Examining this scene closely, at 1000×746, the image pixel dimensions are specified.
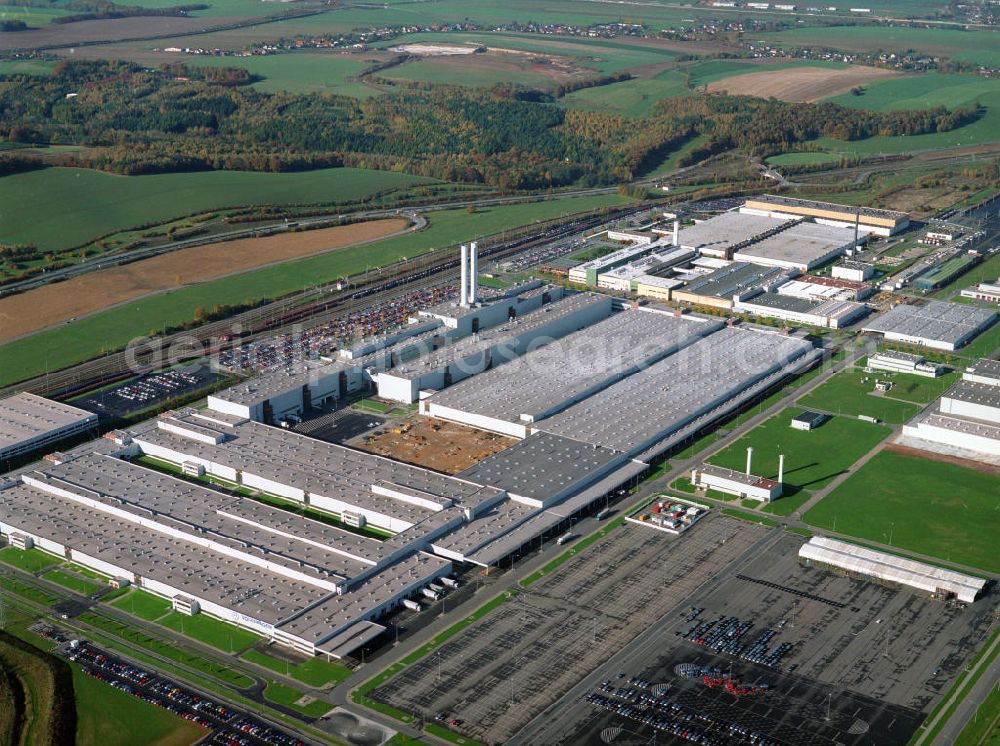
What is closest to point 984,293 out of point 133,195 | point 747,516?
point 747,516

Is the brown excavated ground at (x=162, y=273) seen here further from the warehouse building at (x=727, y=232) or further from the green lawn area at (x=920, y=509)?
the green lawn area at (x=920, y=509)

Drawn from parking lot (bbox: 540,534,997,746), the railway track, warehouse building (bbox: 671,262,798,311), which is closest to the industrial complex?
→ parking lot (bbox: 540,534,997,746)

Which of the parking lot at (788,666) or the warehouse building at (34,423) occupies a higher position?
the warehouse building at (34,423)

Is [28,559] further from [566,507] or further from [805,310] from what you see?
[805,310]

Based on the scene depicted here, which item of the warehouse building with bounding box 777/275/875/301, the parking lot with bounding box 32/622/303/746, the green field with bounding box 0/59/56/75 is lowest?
the parking lot with bounding box 32/622/303/746

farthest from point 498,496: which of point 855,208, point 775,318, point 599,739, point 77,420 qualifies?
point 855,208

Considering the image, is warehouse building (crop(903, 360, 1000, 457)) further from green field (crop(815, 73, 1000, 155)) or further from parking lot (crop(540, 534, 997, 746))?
green field (crop(815, 73, 1000, 155))

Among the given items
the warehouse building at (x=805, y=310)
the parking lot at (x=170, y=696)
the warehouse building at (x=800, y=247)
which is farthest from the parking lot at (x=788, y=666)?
the warehouse building at (x=800, y=247)

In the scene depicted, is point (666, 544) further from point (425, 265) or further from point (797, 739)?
point (425, 265)
